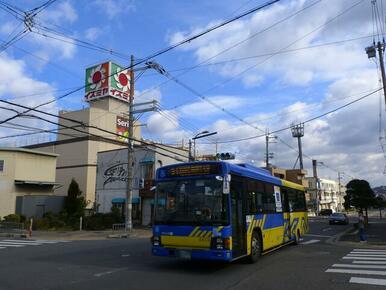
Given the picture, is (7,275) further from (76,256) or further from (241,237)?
(241,237)

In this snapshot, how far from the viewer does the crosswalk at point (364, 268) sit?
415 inches

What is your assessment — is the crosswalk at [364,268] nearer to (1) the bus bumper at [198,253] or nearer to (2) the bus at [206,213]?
(2) the bus at [206,213]

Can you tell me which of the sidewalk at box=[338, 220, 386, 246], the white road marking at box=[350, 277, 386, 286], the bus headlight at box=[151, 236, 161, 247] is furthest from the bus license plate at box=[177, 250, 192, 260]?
the sidewalk at box=[338, 220, 386, 246]

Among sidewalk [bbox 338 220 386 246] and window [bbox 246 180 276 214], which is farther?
sidewalk [bbox 338 220 386 246]

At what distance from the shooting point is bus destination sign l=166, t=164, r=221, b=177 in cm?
1226

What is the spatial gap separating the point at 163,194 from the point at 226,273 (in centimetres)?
293

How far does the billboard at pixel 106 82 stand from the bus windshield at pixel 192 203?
62271 mm

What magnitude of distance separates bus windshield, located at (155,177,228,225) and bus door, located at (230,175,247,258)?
1.77 ft

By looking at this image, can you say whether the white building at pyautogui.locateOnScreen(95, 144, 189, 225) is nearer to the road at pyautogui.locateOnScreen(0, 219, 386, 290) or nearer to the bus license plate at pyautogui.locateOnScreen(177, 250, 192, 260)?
the road at pyautogui.locateOnScreen(0, 219, 386, 290)

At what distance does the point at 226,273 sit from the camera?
38.3ft

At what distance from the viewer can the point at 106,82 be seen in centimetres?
7319

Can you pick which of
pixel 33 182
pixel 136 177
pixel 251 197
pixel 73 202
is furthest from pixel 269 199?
pixel 33 182

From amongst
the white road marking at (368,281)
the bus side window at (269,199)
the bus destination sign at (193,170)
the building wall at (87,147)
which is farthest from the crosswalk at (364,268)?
the building wall at (87,147)

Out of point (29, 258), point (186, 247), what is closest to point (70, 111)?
point (29, 258)
